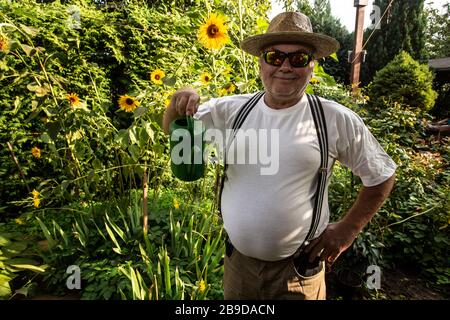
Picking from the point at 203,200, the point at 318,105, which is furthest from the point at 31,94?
the point at 318,105

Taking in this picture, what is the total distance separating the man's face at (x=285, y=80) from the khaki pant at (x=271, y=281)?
2.15 feet

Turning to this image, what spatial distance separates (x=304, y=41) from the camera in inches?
52.7

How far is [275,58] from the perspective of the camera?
4.25 ft

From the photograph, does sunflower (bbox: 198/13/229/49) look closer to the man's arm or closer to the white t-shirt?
the white t-shirt

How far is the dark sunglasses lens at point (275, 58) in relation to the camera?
1290 mm

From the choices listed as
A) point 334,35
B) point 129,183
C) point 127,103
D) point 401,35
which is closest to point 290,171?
point 127,103

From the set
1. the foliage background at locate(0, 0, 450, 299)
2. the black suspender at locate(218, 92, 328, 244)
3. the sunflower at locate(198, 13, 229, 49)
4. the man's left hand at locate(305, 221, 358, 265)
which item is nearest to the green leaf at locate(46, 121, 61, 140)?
the foliage background at locate(0, 0, 450, 299)

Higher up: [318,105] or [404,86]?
[404,86]

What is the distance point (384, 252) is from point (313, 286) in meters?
1.89

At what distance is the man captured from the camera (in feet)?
4.07

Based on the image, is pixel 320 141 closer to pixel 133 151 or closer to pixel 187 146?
pixel 187 146

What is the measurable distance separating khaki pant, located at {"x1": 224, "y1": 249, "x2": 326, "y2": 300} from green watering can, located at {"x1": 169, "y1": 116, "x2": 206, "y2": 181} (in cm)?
41

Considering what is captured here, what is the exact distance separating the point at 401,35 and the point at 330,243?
15.9 m
